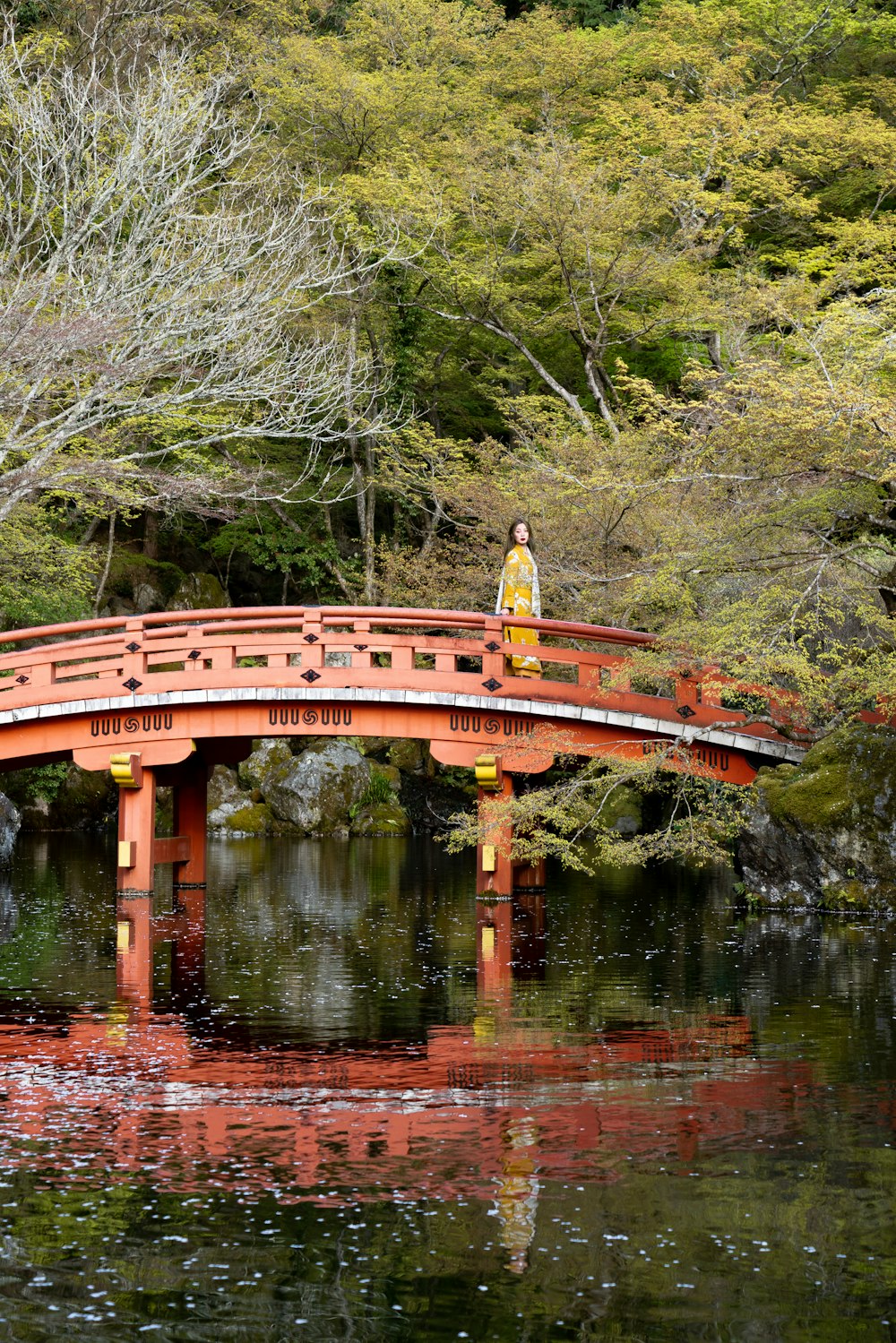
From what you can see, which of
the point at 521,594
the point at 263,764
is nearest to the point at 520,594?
the point at 521,594

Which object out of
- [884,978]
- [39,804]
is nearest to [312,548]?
[39,804]

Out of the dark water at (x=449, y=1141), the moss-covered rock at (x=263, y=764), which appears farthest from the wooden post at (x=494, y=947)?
the moss-covered rock at (x=263, y=764)

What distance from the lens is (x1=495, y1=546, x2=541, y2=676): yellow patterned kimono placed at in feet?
55.5

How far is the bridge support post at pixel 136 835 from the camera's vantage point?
17375 mm

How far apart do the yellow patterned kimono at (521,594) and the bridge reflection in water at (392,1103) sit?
6.83 meters

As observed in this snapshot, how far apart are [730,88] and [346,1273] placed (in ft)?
91.1

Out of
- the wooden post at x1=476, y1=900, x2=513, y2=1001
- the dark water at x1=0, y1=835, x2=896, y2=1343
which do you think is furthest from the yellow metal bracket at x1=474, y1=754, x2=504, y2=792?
the dark water at x1=0, y1=835, x2=896, y2=1343

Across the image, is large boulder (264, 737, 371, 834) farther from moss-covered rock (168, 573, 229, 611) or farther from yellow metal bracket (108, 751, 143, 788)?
yellow metal bracket (108, 751, 143, 788)

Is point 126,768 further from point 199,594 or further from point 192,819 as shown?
point 199,594

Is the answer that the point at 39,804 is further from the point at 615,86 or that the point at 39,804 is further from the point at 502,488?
the point at 615,86

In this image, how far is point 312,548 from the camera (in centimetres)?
3253

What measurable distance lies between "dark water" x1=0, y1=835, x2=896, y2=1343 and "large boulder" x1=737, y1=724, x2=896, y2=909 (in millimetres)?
1822

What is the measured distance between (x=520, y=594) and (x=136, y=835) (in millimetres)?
5085

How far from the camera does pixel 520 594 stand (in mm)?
17031
